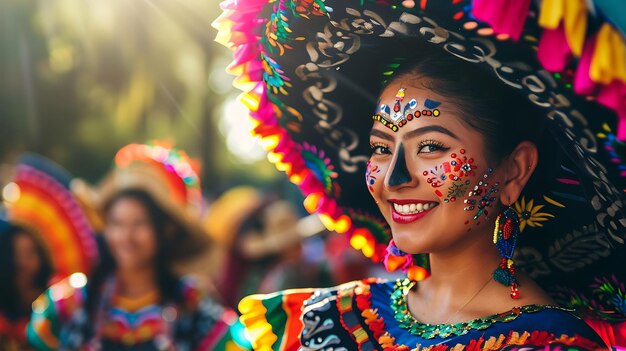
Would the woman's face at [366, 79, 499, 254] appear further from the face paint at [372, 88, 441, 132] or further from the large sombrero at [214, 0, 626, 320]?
the large sombrero at [214, 0, 626, 320]

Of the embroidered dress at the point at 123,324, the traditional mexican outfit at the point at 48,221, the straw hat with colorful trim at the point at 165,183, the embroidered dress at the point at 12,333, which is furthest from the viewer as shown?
the traditional mexican outfit at the point at 48,221

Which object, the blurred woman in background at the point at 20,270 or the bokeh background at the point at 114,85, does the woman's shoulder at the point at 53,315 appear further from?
the bokeh background at the point at 114,85

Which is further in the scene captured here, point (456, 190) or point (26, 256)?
point (26, 256)

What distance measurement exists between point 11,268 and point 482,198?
4686 millimetres

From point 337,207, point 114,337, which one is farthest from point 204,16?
point 337,207

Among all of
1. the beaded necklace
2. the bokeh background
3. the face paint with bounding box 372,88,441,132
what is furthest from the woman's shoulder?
the bokeh background

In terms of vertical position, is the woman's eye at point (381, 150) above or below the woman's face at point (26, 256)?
above

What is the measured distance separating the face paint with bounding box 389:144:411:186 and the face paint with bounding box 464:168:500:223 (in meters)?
0.14

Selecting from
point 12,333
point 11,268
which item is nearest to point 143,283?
point 12,333

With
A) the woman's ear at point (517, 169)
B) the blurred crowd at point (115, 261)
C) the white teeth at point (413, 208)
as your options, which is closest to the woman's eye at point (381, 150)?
the white teeth at point (413, 208)

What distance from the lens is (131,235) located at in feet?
15.9

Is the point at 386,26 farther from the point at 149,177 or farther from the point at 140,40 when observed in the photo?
the point at 140,40

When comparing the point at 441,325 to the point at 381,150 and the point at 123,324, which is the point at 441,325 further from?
the point at 123,324

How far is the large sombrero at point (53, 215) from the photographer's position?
18.0 feet
